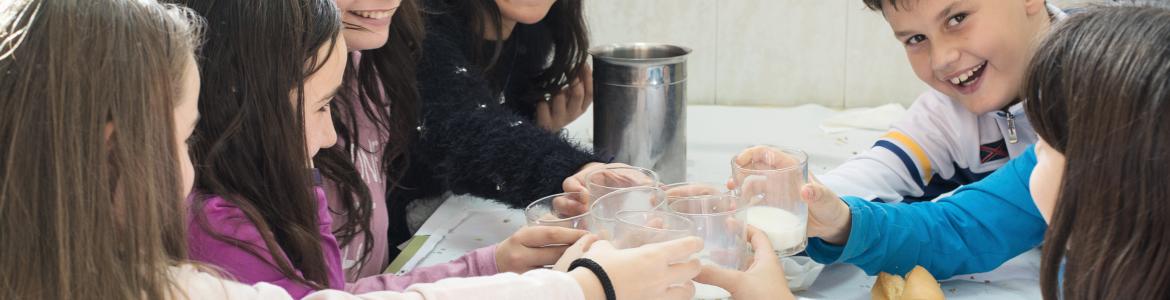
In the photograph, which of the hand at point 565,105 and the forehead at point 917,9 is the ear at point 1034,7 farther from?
the hand at point 565,105

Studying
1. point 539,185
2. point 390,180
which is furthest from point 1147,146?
point 390,180

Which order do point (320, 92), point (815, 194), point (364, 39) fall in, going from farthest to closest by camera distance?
point (364, 39), point (815, 194), point (320, 92)

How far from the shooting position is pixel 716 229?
98cm

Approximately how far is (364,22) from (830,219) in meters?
0.55

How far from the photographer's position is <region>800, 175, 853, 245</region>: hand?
46.4 inches

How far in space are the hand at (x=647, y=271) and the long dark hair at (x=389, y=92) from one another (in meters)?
0.43

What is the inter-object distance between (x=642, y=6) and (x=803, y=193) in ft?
5.42

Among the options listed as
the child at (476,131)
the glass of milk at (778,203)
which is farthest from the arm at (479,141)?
the glass of milk at (778,203)

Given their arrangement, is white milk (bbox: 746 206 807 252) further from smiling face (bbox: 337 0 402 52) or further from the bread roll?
smiling face (bbox: 337 0 402 52)

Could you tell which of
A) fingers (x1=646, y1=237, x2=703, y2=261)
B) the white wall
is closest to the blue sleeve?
fingers (x1=646, y1=237, x2=703, y2=261)

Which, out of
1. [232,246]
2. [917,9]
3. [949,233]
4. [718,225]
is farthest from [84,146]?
[917,9]

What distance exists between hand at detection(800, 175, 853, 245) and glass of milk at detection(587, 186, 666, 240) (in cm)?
20

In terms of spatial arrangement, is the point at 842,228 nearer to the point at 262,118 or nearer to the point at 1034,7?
the point at 1034,7

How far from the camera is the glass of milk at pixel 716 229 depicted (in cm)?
97
